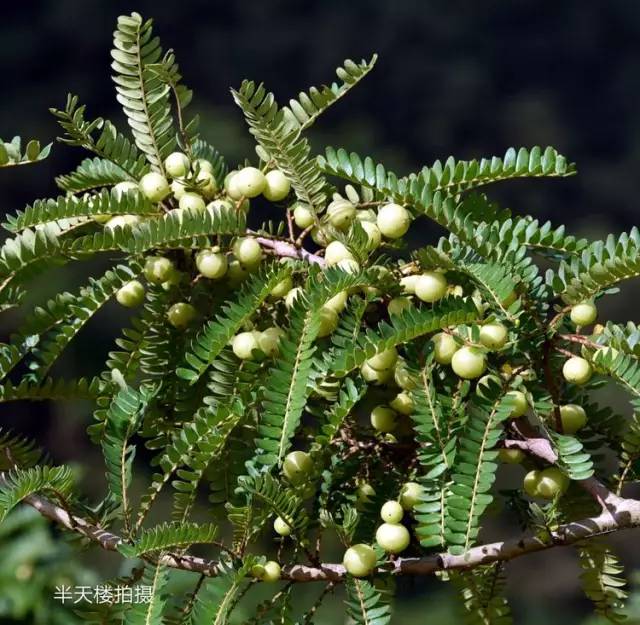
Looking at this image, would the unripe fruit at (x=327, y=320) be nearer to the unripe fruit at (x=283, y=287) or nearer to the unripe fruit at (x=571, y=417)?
the unripe fruit at (x=283, y=287)

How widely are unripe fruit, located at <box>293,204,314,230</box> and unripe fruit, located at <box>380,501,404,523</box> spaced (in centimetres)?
18

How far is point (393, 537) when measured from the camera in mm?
657

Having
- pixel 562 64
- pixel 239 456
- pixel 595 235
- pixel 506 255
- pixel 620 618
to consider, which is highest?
pixel 562 64

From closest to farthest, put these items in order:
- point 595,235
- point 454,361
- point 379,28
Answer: point 454,361 → point 595,235 → point 379,28

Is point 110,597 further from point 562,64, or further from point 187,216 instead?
point 562,64

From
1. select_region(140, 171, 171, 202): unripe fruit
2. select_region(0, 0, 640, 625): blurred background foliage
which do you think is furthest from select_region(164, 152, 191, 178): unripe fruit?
select_region(0, 0, 640, 625): blurred background foliage

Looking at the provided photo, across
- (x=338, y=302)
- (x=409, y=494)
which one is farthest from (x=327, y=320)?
(x=409, y=494)

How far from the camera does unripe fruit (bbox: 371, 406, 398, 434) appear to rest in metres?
0.69

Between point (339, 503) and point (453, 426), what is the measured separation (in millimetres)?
97

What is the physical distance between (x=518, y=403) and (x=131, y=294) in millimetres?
257

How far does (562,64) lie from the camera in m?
5.00

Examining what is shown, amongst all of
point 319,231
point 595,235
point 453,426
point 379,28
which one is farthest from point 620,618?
point 379,28

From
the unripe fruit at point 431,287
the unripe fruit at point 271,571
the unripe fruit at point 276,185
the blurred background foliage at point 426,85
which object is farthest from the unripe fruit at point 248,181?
the blurred background foliage at point 426,85

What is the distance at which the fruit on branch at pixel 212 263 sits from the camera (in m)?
0.69
